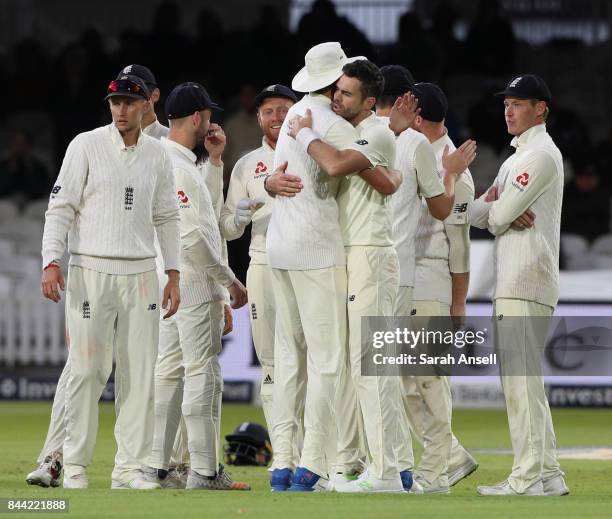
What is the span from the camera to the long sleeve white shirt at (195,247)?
8273mm

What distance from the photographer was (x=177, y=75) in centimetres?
2248

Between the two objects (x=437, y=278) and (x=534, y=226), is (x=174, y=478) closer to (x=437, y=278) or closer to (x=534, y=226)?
(x=437, y=278)

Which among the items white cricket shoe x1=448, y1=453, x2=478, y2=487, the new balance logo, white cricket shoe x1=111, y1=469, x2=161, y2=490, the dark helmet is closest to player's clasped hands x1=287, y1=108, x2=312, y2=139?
the new balance logo

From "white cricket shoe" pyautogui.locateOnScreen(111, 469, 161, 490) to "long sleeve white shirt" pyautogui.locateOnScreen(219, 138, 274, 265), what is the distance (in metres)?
1.98

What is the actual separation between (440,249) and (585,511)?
247cm

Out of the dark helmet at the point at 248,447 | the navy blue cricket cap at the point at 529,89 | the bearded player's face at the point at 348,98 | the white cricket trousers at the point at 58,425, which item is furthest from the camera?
the dark helmet at the point at 248,447

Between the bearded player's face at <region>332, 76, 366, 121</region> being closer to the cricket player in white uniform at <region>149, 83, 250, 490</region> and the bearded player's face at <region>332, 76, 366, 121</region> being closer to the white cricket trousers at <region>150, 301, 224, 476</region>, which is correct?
the cricket player in white uniform at <region>149, 83, 250, 490</region>

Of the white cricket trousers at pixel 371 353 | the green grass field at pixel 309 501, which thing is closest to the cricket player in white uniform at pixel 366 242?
the white cricket trousers at pixel 371 353

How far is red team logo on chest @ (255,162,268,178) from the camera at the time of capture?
930 cm

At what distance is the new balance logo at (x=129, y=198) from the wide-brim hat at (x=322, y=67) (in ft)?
3.49

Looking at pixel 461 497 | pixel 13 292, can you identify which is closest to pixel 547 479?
pixel 461 497

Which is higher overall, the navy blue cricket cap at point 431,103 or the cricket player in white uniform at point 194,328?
the navy blue cricket cap at point 431,103

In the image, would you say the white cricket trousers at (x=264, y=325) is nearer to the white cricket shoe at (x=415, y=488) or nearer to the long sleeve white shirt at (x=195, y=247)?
the long sleeve white shirt at (x=195, y=247)

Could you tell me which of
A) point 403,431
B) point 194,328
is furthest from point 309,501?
point 194,328
